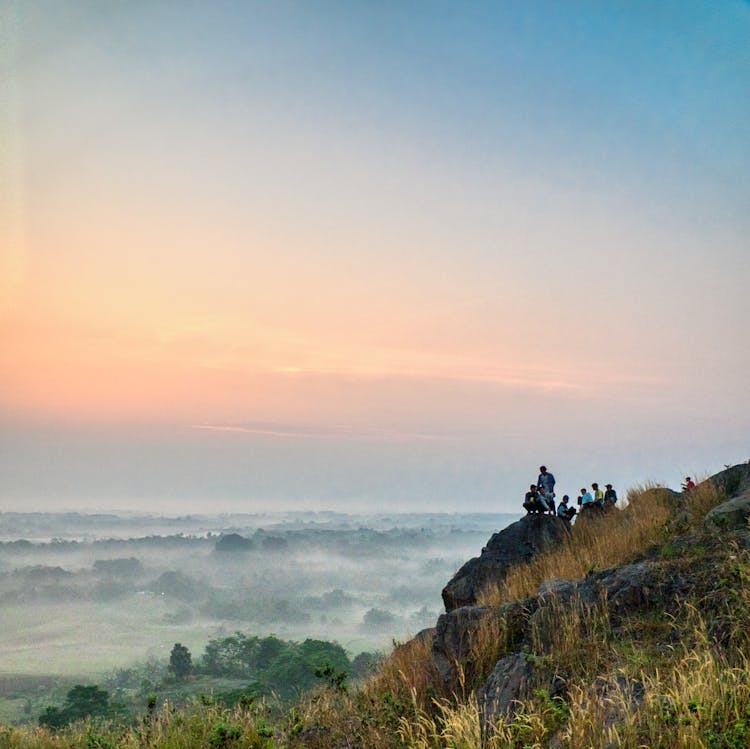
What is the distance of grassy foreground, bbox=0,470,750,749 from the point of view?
6598 millimetres

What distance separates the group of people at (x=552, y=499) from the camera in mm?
19953

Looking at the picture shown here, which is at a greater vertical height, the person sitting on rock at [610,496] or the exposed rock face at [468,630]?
the person sitting on rock at [610,496]

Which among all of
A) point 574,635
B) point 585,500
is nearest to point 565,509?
point 585,500

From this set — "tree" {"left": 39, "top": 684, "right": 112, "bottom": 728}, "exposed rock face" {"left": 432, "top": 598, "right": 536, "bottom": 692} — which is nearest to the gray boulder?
"exposed rock face" {"left": 432, "top": 598, "right": 536, "bottom": 692}

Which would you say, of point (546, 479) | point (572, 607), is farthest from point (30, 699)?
point (572, 607)

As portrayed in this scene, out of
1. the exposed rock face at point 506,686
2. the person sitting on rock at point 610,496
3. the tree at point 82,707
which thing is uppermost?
the person sitting on rock at point 610,496

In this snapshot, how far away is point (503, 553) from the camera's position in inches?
721

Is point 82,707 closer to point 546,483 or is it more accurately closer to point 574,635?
point 546,483

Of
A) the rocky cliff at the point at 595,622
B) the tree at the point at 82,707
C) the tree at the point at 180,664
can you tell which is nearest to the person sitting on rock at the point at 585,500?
the rocky cliff at the point at 595,622

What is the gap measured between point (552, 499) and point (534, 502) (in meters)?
0.62

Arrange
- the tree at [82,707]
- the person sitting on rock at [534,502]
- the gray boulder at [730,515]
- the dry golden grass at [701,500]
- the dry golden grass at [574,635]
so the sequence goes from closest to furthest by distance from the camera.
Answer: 1. the dry golden grass at [574,635]
2. the gray boulder at [730,515]
3. the dry golden grass at [701,500]
4. the person sitting on rock at [534,502]
5. the tree at [82,707]

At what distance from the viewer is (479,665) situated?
1032 centimetres

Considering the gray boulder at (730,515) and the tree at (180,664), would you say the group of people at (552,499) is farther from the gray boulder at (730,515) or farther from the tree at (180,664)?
the tree at (180,664)

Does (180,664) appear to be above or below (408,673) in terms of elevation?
below
